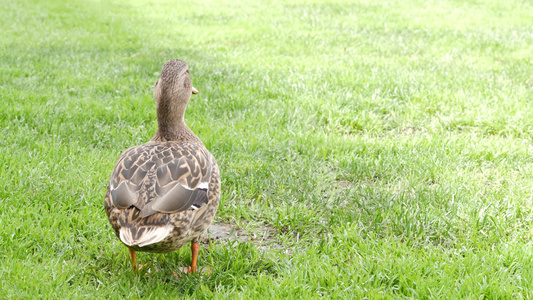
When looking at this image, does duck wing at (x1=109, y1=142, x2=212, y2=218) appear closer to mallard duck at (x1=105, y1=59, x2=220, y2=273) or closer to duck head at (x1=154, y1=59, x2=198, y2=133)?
mallard duck at (x1=105, y1=59, x2=220, y2=273)

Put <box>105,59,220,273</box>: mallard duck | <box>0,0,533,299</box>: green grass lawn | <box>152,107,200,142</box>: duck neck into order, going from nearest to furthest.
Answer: <box>105,59,220,273</box>: mallard duck < <box>0,0,533,299</box>: green grass lawn < <box>152,107,200,142</box>: duck neck

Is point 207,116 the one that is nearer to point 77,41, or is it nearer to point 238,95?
point 238,95

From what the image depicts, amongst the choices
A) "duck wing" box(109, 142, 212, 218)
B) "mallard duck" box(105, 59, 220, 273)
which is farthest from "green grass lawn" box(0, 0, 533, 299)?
"duck wing" box(109, 142, 212, 218)

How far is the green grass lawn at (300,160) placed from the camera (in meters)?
3.43

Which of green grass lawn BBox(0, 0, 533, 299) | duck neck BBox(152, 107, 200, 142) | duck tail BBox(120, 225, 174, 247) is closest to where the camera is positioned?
duck tail BBox(120, 225, 174, 247)

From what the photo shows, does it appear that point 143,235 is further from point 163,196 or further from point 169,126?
point 169,126

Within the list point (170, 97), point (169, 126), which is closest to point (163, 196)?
point (169, 126)

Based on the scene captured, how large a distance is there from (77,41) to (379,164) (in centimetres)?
786

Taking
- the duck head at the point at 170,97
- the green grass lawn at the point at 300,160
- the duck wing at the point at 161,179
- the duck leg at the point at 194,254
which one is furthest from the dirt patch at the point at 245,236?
the duck head at the point at 170,97

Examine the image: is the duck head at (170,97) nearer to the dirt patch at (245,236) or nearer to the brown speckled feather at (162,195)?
the brown speckled feather at (162,195)

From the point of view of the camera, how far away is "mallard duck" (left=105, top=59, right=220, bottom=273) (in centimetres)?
305

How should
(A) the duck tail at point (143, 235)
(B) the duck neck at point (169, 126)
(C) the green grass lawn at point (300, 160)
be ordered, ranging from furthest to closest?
(B) the duck neck at point (169, 126) → (C) the green grass lawn at point (300, 160) → (A) the duck tail at point (143, 235)

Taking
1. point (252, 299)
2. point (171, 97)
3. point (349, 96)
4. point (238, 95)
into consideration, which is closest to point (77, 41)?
point (238, 95)

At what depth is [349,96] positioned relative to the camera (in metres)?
6.86
